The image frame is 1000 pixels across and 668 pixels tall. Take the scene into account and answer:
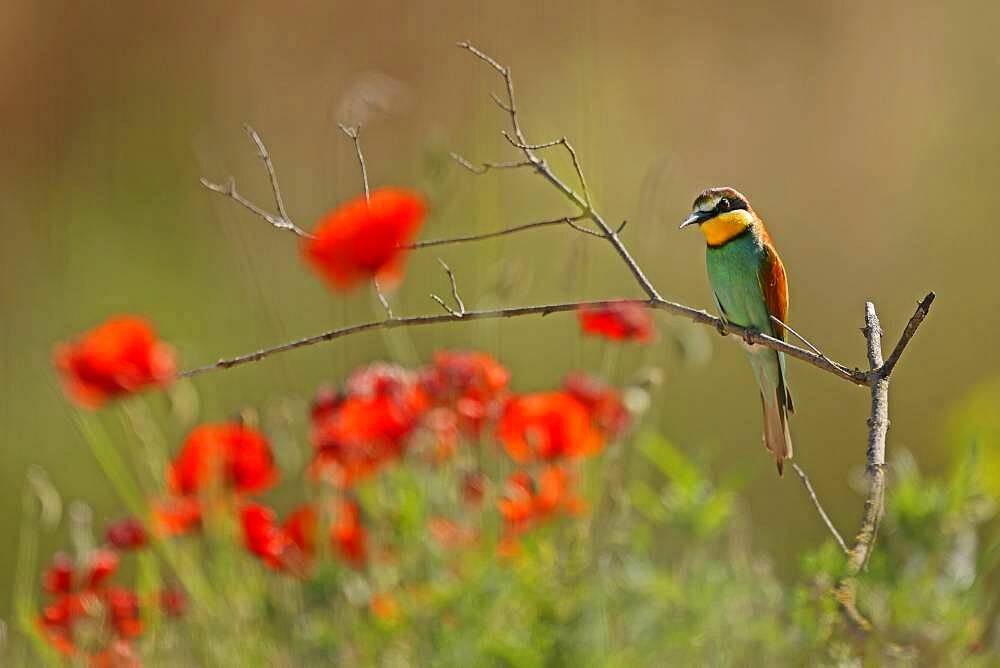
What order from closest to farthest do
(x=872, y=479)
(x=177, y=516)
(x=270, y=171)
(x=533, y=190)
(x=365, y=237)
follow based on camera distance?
(x=872, y=479) → (x=270, y=171) → (x=365, y=237) → (x=177, y=516) → (x=533, y=190)

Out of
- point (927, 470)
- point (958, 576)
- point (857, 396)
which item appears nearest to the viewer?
point (958, 576)

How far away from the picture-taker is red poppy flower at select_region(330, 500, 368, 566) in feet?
4.18

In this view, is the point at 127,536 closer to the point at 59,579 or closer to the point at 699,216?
the point at 59,579

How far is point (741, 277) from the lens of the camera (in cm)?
143

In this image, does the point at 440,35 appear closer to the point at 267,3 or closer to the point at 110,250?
the point at 267,3

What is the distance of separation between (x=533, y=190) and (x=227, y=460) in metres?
1.70

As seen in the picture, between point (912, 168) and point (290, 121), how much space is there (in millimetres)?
1257

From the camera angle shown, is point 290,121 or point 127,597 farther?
point 290,121

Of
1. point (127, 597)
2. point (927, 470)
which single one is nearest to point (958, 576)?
point (127, 597)

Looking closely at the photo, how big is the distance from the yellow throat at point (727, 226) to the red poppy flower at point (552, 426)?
29 centimetres

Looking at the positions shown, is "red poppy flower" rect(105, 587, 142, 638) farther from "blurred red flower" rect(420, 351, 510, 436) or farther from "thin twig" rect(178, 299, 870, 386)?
"thin twig" rect(178, 299, 870, 386)

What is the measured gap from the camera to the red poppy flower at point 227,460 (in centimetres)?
124

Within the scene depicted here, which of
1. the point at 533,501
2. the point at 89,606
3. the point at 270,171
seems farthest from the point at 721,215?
the point at 89,606

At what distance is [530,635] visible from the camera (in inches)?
45.8
